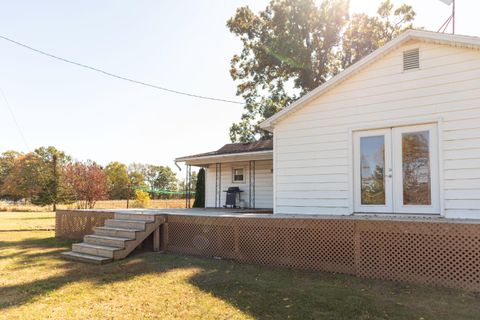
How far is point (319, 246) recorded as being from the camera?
598 centimetres

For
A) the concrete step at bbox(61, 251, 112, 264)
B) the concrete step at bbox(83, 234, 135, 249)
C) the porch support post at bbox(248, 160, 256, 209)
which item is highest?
the porch support post at bbox(248, 160, 256, 209)

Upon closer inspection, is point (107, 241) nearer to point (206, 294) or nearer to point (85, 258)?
point (85, 258)

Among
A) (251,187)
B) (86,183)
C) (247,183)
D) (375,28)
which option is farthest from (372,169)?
(86,183)

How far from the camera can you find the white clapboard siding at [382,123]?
5.98m

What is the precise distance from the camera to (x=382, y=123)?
6.85 m

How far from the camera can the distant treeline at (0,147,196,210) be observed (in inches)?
824

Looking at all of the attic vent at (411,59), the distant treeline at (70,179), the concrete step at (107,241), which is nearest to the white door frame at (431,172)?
the attic vent at (411,59)

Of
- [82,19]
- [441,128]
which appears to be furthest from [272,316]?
[82,19]

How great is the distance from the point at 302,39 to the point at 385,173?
15576 millimetres

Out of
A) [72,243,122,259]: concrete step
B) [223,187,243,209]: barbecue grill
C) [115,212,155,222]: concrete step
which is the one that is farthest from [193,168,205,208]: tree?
[72,243,122,259]: concrete step

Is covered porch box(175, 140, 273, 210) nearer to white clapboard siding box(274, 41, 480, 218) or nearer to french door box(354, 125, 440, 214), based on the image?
white clapboard siding box(274, 41, 480, 218)

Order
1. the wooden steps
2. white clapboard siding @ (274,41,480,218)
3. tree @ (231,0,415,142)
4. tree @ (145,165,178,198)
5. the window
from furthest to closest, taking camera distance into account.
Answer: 1. tree @ (145,165,178,198)
2. tree @ (231,0,415,142)
3. the window
4. the wooden steps
5. white clapboard siding @ (274,41,480,218)

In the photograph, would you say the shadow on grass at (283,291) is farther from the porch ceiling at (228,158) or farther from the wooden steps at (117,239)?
the porch ceiling at (228,158)

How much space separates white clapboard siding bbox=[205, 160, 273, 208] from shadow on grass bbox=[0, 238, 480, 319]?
6.19m
